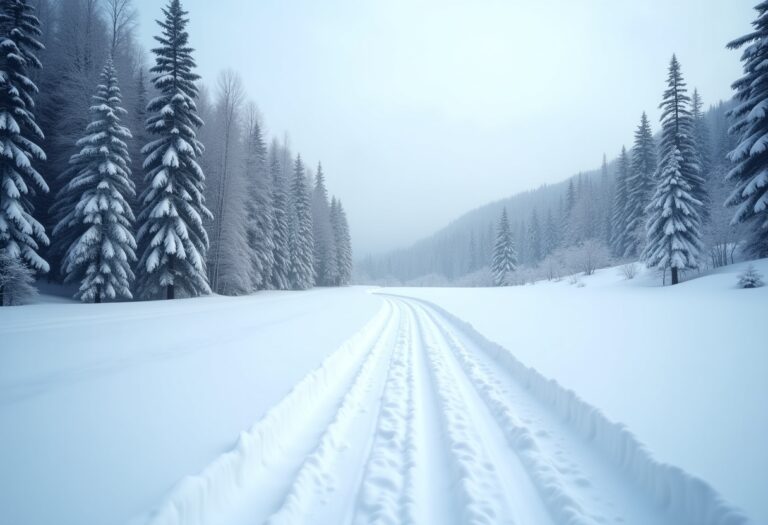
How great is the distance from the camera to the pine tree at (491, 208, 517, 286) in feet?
155

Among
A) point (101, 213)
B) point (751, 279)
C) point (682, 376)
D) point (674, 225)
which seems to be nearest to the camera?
point (682, 376)

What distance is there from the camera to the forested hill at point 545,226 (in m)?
44.3

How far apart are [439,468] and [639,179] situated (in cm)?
4364

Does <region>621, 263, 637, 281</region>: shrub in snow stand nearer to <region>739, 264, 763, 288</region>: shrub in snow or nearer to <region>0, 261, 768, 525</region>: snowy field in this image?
<region>739, 264, 763, 288</region>: shrub in snow

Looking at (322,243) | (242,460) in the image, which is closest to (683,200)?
(242,460)

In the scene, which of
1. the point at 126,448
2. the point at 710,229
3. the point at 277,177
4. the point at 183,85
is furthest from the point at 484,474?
the point at 277,177

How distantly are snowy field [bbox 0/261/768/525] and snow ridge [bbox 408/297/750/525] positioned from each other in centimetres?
1

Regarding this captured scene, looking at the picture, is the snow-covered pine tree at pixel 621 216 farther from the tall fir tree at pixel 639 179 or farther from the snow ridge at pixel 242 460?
the snow ridge at pixel 242 460

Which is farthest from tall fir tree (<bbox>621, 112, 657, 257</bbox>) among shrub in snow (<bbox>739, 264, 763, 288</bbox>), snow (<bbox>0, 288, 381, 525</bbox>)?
snow (<bbox>0, 288, 381, 525</bbox>)

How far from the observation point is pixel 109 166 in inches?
561

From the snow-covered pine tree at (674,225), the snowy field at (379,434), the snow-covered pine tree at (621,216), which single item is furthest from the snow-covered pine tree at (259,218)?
the snow-covered pine tree at (621,216)

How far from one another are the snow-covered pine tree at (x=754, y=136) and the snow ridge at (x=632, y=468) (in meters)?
19.5

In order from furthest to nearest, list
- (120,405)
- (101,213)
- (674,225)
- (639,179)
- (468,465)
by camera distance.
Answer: (639,179)
(674,225)
(101,213)
(120,405)
(468,465)

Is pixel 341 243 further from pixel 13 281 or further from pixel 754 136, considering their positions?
pixel 754 136
